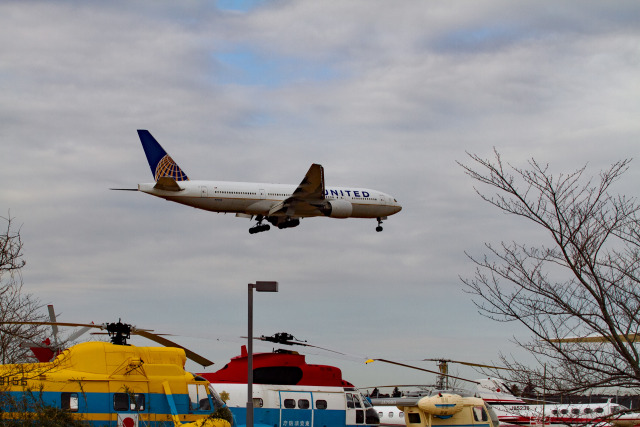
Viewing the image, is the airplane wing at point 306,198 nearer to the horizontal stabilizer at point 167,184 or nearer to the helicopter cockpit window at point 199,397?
the horizontal stabilizer at point 167,184

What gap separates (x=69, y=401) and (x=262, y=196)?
1517 inches

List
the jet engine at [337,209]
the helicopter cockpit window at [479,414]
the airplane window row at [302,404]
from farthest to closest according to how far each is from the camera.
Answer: the jet engine at [337,209] < the helicopter cockpit window at [479,414] < the airplane window row at [302,404]

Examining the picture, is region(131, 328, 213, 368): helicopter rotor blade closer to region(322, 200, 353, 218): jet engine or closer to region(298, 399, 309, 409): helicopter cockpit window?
region(298, 399, 309, 409): helicopter cockpit window

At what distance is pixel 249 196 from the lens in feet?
177

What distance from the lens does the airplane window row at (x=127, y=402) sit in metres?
16.6

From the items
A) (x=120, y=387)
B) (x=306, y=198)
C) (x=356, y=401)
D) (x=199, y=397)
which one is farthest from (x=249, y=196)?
(x=120, y=387)

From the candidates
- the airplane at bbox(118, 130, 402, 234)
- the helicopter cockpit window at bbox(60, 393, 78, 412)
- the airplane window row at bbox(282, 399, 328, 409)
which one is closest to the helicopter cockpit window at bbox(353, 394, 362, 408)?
the airplane window row at bbox(282, 399, 328, 409)

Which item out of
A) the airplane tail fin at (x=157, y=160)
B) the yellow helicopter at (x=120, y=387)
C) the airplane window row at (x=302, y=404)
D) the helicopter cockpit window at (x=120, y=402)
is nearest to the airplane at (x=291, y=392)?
the airplane window row at (x=302, y=404)

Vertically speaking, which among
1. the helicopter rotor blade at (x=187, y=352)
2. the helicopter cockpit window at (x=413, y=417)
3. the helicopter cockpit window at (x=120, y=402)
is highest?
the helicopter rotor blade at (x=187, y=352)

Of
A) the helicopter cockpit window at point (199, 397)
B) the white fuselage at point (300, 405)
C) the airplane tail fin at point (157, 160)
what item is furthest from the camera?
the airplane tail fin at point (157, 160)

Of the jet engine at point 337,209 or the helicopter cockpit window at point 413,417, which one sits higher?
the jet engine at point 337,209

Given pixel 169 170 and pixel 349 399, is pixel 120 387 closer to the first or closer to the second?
pixel 349 399

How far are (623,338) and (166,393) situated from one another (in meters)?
8.56

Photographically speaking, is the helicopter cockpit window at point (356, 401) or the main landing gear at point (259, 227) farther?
the main landing gear at point (259, 227)
